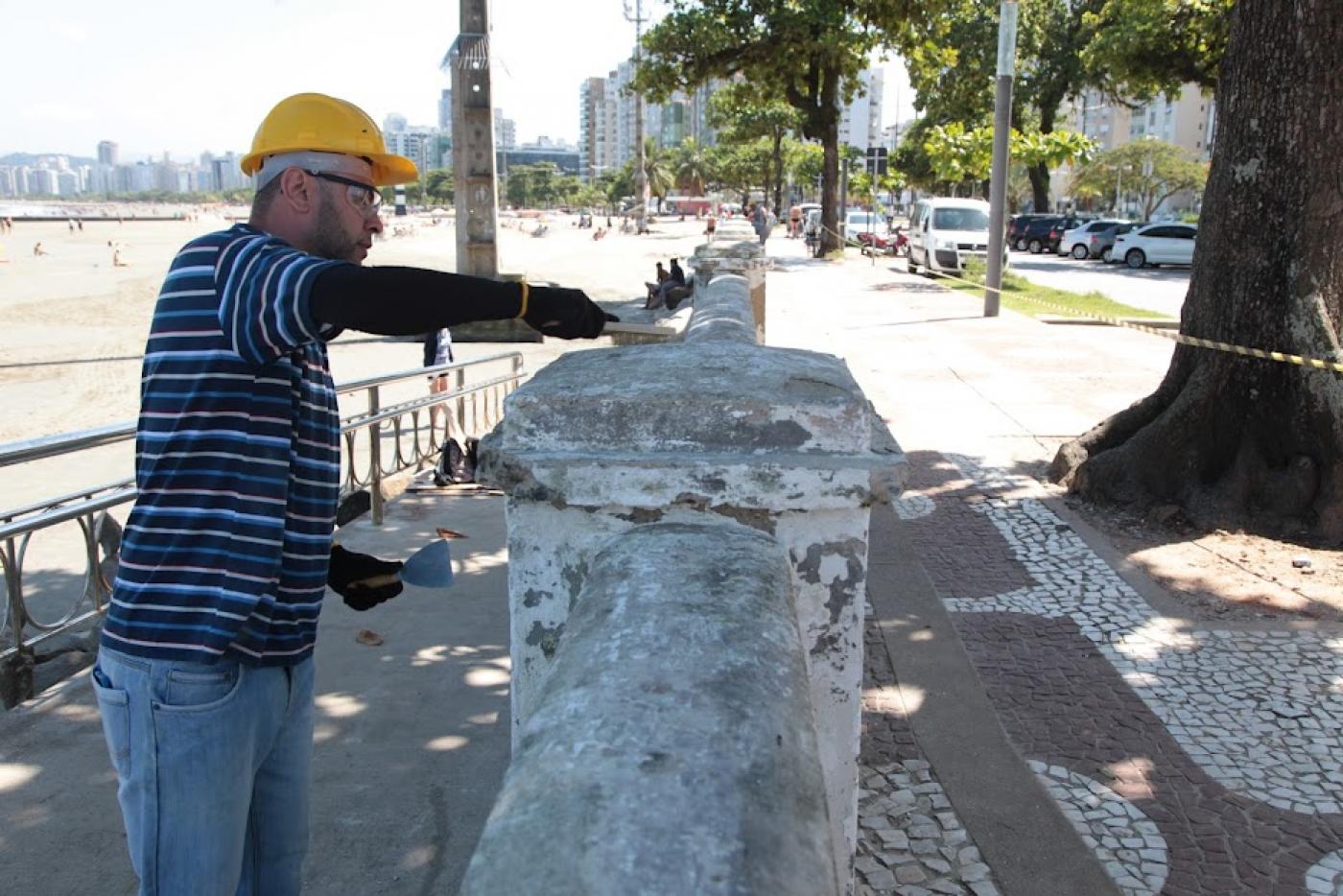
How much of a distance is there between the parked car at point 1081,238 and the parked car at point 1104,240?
0.80 feet

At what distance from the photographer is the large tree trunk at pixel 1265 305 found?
6027mm

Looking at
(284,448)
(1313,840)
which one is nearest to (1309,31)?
(1313,840)

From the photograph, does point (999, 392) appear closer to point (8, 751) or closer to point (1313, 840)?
point (1313, 840)

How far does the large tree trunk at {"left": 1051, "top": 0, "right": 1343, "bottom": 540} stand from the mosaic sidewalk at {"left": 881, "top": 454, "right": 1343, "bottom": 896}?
3.77 ft

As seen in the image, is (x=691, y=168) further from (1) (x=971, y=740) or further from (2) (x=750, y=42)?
(1) (x=971, y=740)

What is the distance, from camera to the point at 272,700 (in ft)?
6.79

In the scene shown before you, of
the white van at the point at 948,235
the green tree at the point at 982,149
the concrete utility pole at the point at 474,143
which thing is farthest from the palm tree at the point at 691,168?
the concrete utility pole at the point at 474,143

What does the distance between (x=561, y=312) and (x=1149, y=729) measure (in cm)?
295

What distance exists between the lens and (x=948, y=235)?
25953mm

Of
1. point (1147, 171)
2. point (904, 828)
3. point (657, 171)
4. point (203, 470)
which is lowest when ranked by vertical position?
point (904, 828)

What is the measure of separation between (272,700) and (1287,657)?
411cm

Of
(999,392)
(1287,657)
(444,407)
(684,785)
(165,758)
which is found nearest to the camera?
(684,785)

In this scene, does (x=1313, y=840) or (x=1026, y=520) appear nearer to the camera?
(x=1313, y=840)

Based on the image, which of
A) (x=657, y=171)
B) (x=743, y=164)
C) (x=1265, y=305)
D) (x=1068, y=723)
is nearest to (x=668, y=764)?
(x=1068, y=723)
